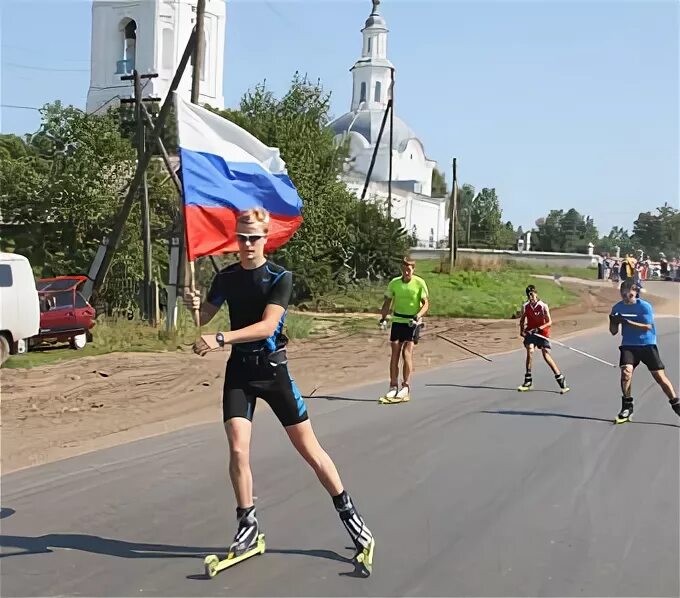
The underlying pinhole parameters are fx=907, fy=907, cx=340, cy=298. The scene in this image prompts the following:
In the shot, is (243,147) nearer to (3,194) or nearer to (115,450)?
(115,450)

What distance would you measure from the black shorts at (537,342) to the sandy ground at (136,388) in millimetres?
2356

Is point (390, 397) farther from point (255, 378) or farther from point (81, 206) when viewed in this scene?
point (81, 206)

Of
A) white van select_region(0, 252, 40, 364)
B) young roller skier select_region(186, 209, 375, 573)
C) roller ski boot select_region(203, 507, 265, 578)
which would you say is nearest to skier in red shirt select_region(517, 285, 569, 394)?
white van select_region(0, 252, 40, 364)

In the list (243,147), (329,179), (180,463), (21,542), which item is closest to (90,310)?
(243,147)

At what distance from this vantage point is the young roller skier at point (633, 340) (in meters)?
10.4

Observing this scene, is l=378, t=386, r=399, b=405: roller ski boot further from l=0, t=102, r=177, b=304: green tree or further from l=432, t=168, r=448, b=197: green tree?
l=432, t=168, r=448, b=197: green tree

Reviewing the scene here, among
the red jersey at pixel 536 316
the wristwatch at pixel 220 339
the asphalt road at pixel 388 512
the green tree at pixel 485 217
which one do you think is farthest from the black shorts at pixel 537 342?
the green tree at pixel 485 217

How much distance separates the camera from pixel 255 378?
208 inches

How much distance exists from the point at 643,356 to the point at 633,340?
0.22 metres

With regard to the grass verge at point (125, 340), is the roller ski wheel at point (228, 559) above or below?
above

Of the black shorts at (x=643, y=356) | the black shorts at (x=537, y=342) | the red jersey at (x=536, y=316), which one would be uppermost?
the red jersey at (x=536, y=316)

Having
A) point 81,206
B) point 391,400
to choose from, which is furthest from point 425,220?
point 391,400

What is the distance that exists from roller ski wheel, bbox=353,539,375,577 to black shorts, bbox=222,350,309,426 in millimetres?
853

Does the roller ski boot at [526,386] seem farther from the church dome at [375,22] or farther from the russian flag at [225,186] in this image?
the church dome at [375,22]
